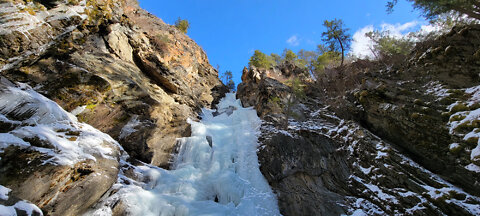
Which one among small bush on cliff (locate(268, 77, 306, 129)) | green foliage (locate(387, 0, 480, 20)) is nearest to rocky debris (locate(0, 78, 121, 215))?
small bush on cliff (locate(268, 77, 306, 129))

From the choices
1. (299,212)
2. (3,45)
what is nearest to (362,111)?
(299,212)

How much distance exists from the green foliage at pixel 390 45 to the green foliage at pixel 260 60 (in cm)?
1103

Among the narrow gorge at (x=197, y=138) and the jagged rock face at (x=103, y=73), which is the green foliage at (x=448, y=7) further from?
the jagged rock face at (x=103, y=73)

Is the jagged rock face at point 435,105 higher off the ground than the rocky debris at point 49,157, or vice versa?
the jagged rock face at point 435,105

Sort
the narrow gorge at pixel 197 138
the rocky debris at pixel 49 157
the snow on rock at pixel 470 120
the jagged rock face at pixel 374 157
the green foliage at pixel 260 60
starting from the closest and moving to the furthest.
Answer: the rocky debris at pixel 49 157, the narrow gorge at pixel 197 138, the snow on rock at pixel 470 120, the jagged rock face at pixel 374 157, the green foliage at pixel 260 60

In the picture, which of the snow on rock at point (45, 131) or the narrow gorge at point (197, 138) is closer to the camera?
the snow on rock at point (45, 131)

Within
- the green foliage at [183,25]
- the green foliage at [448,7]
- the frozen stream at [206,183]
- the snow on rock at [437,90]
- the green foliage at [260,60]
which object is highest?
the green foliage at [183,25]

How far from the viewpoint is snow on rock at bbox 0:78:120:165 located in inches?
198

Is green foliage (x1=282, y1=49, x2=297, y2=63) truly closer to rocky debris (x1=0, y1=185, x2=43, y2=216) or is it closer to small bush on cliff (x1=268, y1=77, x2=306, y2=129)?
small bush on cliff (x1=268, y1=77, x2=306, y2=129)

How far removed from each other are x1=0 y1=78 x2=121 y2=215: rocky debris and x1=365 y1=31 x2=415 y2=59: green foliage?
57.5 feet

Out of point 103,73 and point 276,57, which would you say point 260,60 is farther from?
point 103,73

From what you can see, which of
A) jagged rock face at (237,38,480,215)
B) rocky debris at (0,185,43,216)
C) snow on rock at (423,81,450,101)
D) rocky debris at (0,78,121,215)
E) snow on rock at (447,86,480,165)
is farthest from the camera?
snow on rock at (423,81,450,101)

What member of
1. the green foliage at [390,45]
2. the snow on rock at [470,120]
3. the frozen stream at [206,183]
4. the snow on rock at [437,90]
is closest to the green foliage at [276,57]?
the green foliage at [390,45]

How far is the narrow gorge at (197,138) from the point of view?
18.0 feet
